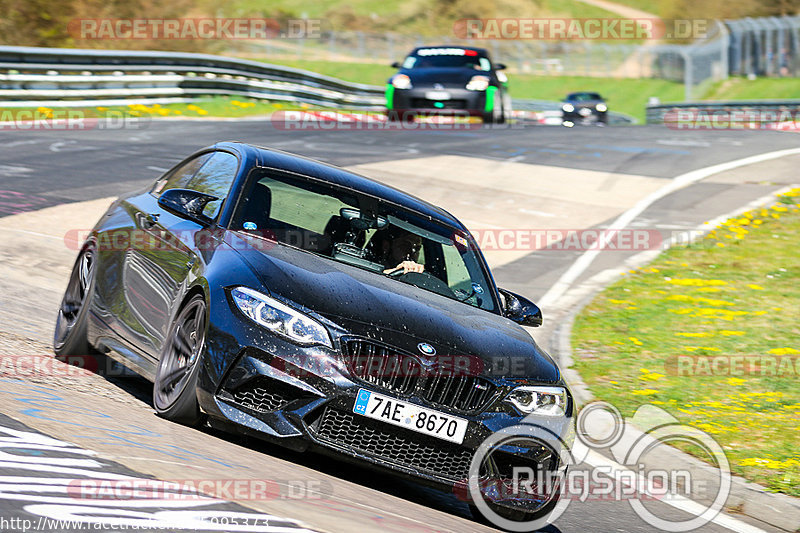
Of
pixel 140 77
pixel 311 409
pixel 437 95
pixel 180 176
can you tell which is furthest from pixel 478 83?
pixel 311 409

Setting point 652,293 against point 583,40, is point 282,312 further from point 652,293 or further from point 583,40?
point 583,40

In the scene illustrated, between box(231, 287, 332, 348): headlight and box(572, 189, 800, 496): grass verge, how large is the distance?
10.1 feet

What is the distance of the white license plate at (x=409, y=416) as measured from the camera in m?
5.17

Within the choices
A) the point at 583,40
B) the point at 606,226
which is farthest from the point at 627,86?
the point at 606,226

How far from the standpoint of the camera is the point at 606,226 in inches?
622

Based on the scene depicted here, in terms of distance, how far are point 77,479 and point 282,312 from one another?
1377 mm

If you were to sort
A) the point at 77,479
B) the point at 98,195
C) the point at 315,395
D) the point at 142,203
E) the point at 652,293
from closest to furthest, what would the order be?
the point at 77,479 → the point at 315,395 → the point at 142,203 → the point at 652,293 → the point at 98,195

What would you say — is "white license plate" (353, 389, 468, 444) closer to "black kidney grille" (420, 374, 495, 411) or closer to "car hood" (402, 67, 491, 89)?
"black kidney grille" (420, 374, 495, 411)

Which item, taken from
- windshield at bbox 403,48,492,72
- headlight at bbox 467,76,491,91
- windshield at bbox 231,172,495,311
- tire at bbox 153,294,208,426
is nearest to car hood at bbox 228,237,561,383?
windshield at bbox 231,172,495,311

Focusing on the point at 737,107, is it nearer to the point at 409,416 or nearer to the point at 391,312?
the point at 391,312

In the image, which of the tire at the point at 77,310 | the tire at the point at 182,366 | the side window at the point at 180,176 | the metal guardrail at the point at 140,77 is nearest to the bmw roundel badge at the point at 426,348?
the tire at the point at 182,366

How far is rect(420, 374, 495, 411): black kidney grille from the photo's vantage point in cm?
529

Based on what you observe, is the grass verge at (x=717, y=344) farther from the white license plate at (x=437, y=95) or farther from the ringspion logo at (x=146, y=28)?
the ringspion logo at (x=146, y=28)

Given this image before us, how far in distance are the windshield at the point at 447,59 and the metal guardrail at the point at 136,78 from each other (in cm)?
528
